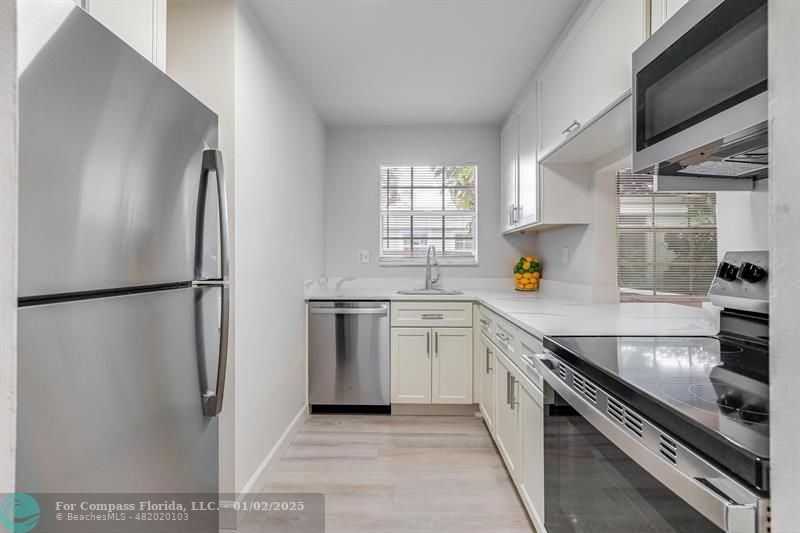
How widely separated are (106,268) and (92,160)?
0.62 ft

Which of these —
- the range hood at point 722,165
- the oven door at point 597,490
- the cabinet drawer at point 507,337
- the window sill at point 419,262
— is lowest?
the oven door at point 597,490

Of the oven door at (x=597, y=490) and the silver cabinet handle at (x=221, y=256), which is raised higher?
the silver cabinet handle at (x=221, y=256)

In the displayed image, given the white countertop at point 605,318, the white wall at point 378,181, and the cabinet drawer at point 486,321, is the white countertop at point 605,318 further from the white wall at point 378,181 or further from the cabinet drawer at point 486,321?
the white wall at point 378,181

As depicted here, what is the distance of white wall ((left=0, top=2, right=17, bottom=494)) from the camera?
44 centimetres

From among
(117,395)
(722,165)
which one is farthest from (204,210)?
(722,165)

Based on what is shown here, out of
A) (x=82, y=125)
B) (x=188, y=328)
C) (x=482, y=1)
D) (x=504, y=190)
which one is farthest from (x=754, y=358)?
(x=504, y=190)

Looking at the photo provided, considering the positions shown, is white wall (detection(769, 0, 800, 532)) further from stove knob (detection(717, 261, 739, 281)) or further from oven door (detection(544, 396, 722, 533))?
stove knob (detection(717, 261, 739, 281))

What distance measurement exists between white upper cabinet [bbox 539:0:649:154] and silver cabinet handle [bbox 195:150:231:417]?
4.57ft

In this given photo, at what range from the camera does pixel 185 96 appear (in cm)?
108

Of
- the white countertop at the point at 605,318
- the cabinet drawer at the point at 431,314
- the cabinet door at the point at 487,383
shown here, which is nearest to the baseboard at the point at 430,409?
the cabinet door at the point at 487,383

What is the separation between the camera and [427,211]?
409 cm

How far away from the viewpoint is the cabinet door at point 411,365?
10.7ft

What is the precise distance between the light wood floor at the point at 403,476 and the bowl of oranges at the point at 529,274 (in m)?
1.18

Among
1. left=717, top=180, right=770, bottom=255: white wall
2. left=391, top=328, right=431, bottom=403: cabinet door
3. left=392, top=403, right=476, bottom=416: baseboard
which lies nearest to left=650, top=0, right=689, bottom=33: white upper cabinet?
left=717, top=180, right=770, bottom=255: white wall
